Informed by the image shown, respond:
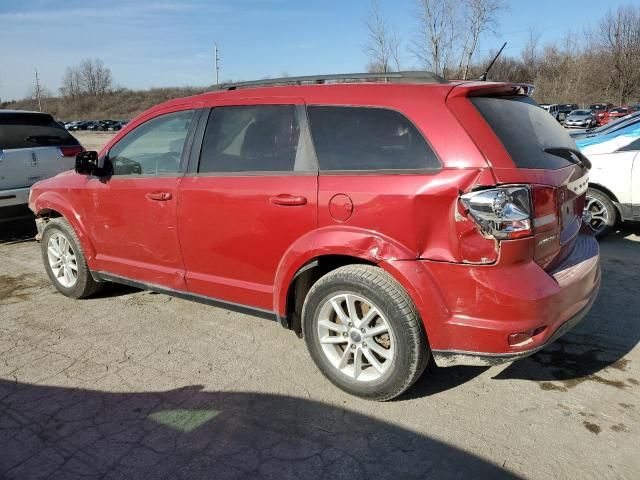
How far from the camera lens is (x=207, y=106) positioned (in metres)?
3.78

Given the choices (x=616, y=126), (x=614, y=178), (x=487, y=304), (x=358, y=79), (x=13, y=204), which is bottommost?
(x=13, y=204)

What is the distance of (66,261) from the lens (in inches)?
194

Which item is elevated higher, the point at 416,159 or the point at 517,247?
the point at 416,159

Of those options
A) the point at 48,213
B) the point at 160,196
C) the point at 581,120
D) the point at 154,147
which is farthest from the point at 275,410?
the point at 581,120

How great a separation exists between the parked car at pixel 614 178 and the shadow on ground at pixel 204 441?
4588 mm

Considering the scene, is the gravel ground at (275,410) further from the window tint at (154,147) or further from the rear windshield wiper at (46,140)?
the rear windshield wiper at (46,140)

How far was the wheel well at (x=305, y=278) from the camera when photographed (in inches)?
124

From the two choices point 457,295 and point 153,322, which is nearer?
point 457,295

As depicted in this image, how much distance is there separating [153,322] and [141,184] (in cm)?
113

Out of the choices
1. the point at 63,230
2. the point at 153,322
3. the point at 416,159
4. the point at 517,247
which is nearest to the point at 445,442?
the point at 517,247

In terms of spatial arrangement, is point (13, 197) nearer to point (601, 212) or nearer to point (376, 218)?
point (376, 218)

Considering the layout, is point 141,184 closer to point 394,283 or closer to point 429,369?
point 394,283

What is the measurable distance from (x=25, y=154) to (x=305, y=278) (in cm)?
534

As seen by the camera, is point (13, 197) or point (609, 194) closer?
point (609, 194)
